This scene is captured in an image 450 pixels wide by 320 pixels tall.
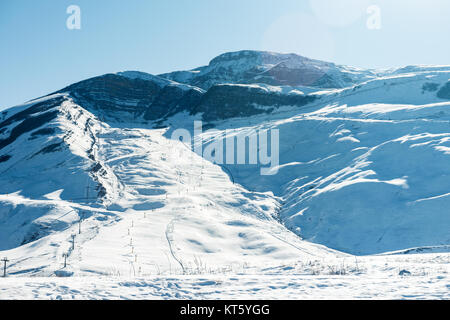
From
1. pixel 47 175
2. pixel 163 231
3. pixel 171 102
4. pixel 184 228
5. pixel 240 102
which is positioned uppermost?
pixel 171 102

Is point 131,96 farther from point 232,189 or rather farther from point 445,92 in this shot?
point 445,92

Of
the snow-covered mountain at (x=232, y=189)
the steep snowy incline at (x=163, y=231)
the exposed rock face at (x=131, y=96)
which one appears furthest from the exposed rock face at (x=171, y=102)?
the steep snowy incline at (x=163, y=231)

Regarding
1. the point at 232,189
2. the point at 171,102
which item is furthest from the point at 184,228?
the point at 171,102

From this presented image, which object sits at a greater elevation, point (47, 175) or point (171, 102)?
point (171, 102)

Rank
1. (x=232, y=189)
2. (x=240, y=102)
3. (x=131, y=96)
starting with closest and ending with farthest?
(x=232, y=189)
(x=240, y=102)
(x=131, y=96)

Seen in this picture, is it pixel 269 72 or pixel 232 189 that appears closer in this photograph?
pixel 232 189

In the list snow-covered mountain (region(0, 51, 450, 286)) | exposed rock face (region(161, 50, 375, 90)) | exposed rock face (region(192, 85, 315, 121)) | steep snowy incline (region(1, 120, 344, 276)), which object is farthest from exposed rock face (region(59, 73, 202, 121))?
steep snowy incline (region(1, 120, 344, 276))

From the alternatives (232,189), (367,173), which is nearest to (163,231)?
(232,189)

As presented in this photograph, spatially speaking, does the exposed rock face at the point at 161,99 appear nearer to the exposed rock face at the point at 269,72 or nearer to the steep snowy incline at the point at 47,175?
the exposed rock face at the point at 269,72

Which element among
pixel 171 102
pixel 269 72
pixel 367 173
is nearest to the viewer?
pixel 367 173
